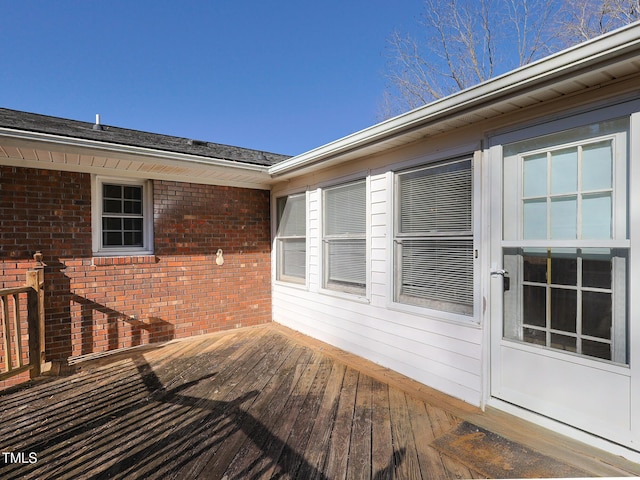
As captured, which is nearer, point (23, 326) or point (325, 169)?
point (23, 326)

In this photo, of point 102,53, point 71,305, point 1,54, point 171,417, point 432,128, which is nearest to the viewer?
point 171,417

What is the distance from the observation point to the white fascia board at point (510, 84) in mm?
1637

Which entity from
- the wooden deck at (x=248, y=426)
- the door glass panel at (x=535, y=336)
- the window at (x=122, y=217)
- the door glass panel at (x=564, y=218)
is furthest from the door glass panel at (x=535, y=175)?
the window at (x=122, y=217)

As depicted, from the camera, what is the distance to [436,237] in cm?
296

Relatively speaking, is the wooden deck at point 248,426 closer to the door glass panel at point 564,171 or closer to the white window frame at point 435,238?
the white window frame at point 435,238

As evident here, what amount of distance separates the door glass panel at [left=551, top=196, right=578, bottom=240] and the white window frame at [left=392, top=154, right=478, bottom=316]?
0.54 metres

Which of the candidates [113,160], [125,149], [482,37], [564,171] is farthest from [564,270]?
[482,37]

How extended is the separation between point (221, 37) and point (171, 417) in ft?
27.6

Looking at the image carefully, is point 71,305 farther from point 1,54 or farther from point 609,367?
point 609,367

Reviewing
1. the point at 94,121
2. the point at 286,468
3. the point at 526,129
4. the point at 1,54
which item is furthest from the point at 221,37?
the point at 286,468

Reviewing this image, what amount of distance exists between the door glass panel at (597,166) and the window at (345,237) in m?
2.09

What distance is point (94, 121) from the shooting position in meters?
4.34

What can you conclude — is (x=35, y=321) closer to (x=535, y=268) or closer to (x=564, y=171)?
(x=535, y=268)

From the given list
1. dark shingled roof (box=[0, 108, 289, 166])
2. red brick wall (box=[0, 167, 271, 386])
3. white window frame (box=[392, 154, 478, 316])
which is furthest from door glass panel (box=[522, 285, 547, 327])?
red brick wall (box=[0, 167, 271, 386])
